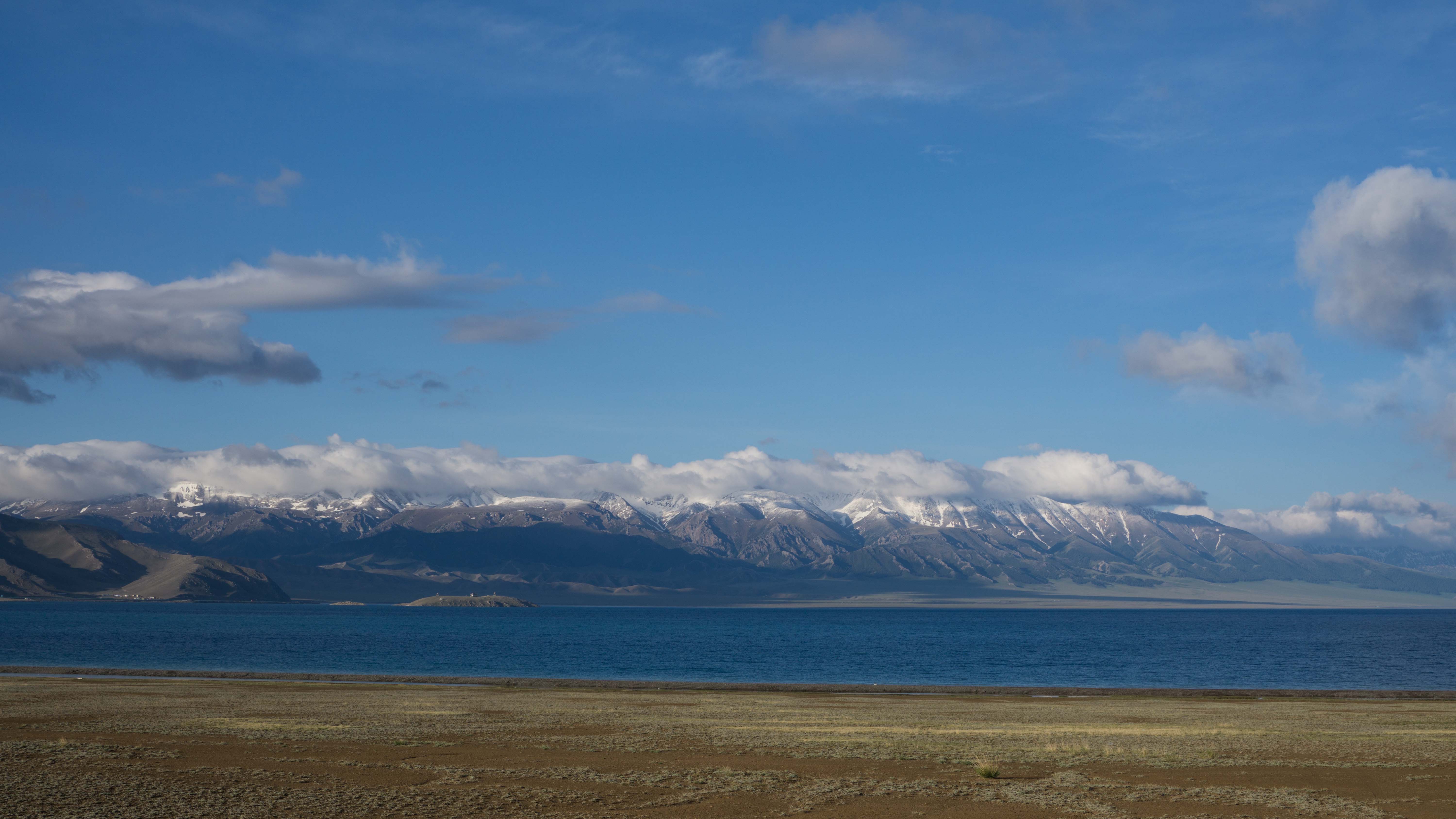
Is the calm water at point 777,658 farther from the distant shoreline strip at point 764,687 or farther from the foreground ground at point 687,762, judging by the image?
the foreground ground at point 687,762

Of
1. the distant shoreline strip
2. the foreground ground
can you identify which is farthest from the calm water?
the foreground ground

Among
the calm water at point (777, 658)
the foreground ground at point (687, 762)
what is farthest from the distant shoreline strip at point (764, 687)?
the foreground ground at point (687, 762)

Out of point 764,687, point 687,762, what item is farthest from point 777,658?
point 687,762

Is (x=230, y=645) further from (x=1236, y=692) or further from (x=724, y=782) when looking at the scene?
(x=724, y=782)

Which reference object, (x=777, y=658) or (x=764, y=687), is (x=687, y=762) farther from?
(x=777, y=658)

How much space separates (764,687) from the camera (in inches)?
3201

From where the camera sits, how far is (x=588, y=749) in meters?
35.6

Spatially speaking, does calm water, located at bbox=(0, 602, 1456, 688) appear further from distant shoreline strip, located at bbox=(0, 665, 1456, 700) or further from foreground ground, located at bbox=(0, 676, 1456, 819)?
foreground ground, located at bbox=(0, 676, 1456, 819)

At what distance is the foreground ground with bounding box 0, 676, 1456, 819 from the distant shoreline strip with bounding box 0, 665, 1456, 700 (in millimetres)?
22345

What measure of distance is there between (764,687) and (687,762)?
49747 mm

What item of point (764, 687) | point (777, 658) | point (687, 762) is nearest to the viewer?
point (687, 762)

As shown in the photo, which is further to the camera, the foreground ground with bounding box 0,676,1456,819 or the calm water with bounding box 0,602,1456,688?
the calm water with bounding box 0,602,1456,688

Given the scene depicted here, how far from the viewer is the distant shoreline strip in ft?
252

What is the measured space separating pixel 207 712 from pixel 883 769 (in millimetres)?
30922
